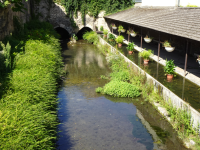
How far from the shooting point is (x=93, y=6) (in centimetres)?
2775

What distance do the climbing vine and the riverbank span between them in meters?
16.3

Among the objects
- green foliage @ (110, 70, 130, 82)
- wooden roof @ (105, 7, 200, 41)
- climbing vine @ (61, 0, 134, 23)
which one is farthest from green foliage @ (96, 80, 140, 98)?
climbing vine @ (61, 0, 134, 23)

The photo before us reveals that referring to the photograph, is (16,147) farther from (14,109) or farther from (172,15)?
(172,15)

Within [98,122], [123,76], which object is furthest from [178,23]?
[98,122]

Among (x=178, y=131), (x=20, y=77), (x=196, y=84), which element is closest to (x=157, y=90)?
(x=196, y=84)

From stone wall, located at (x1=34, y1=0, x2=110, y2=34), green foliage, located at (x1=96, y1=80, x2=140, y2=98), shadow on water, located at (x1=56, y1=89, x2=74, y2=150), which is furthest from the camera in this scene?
stone wall, located at (x1=34, y1=0, x2=110, y2=34)

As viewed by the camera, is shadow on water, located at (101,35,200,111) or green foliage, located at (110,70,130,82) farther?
green foliage, located at (110,70,130,82)

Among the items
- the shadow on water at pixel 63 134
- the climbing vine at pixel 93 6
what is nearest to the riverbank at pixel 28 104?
the shadow on water at pixel 63 134

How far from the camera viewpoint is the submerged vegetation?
6.84 metres

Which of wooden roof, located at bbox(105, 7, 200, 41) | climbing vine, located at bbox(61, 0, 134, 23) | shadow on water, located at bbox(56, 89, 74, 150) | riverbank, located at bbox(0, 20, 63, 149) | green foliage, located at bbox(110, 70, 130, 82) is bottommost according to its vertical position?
shadow on water, located at bbox(56, 89, 74, 150)

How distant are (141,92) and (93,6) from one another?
19.2m

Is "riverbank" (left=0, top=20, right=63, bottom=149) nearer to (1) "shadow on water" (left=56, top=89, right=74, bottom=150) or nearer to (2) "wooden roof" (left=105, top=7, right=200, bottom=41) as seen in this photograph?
(1) "shadow on water" (left=56, top=89, right=74, bottom=150)

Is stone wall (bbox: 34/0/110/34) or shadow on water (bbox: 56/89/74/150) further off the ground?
stone wall (bbox: 34/0/110/34)

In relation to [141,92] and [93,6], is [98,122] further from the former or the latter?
[93,6]
